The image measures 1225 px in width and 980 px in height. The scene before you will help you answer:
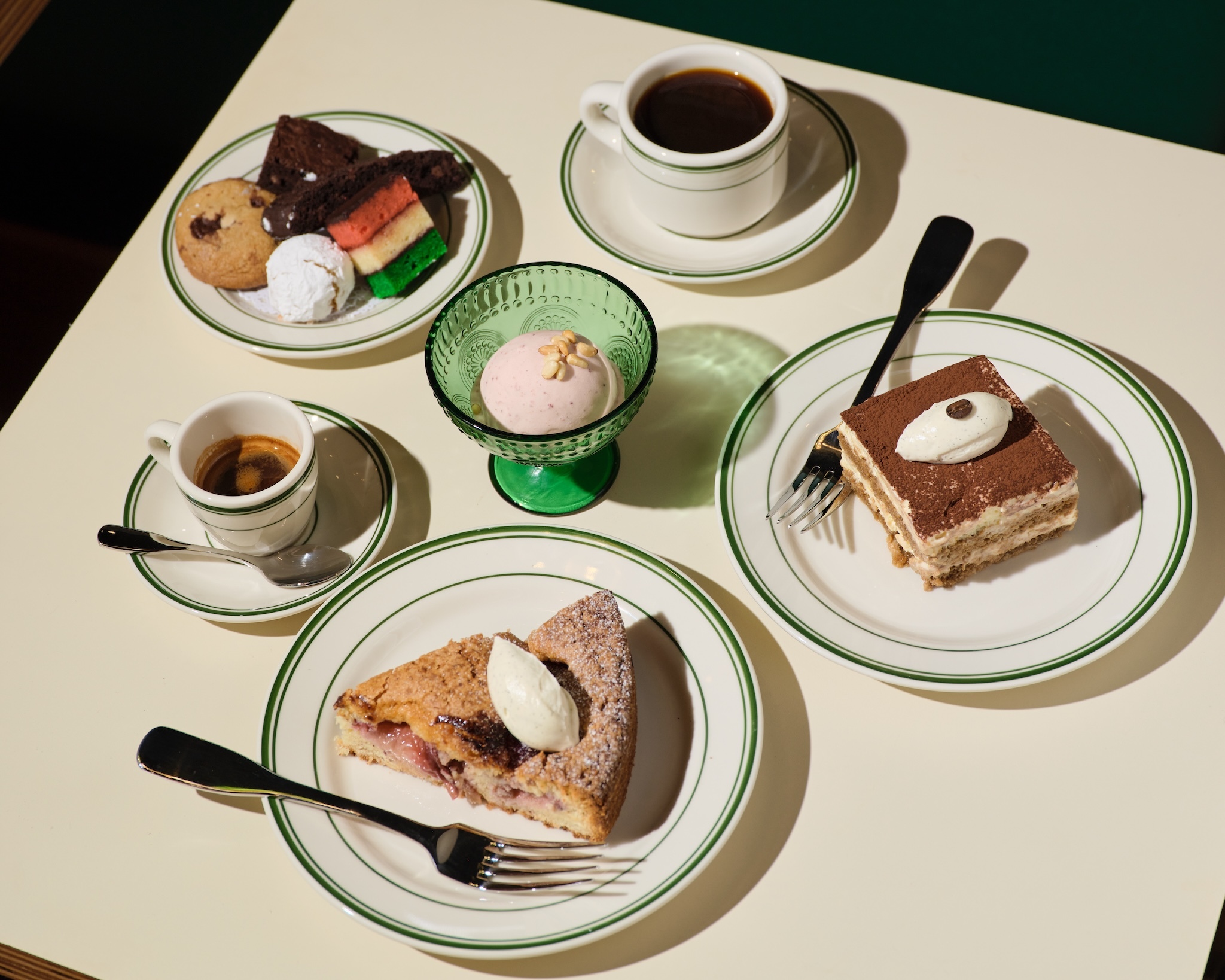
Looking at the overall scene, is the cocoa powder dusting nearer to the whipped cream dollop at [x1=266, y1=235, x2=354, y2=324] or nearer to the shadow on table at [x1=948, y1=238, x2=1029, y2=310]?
the shadow on table at [x1=948, y1=238, x2=1029, y2=310]

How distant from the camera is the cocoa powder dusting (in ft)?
4.77

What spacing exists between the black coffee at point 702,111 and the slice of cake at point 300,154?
59 centimetres

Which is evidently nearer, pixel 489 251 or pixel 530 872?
pixel 530 872

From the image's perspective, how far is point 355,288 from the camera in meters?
1.85

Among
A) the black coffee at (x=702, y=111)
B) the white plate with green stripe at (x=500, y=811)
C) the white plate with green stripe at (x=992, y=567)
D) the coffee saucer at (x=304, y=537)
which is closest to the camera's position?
the white plate with green stripe at (x=500, y=811)

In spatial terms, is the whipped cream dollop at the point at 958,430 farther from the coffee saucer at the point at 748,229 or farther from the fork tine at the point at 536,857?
the fork tine at the point at 536,857

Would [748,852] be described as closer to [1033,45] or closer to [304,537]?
[304,537]

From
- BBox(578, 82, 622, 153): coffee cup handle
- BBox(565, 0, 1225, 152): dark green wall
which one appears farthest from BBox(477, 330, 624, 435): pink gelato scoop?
BBox(565, 0, 1225, 152): dark green wall

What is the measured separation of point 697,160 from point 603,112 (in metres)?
0.30

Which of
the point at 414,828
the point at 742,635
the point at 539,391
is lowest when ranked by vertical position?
the point at 414,828

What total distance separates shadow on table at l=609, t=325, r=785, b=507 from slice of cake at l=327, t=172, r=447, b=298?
47 centimetres

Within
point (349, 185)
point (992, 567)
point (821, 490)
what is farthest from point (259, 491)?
point (992, 567)

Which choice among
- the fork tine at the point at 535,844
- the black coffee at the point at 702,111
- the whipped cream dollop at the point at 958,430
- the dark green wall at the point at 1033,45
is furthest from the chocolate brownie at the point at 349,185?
the dark green wall at the point at 1033,45

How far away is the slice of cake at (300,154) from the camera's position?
6.31ft
